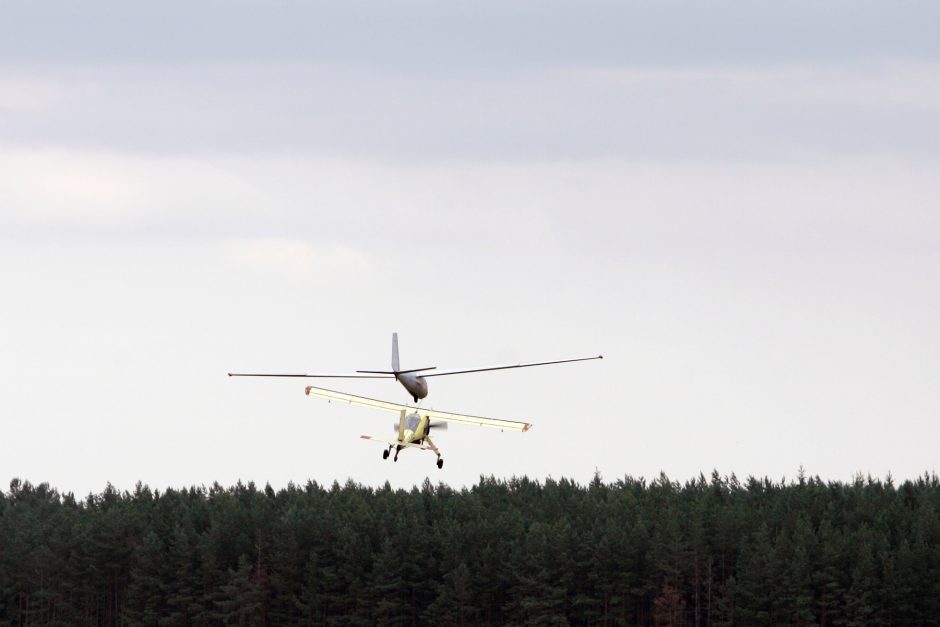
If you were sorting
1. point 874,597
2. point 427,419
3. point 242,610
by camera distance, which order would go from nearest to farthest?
point 427,419
point 874,597
point 242,610

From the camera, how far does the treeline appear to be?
13075 centimetres

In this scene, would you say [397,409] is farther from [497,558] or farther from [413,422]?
[497,558]

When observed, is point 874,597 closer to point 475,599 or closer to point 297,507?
point 475,599

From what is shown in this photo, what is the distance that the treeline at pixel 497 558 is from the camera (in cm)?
13075

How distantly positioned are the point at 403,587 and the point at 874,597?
123 feet

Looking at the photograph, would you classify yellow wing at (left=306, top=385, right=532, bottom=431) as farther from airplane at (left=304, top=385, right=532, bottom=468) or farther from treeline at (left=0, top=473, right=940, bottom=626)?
treeline at (left=0, top=473, right=940, bottom=626)

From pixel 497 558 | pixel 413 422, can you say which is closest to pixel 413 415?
pixel 413 422

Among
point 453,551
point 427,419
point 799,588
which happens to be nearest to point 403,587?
point 453,551

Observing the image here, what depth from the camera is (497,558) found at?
142 metres

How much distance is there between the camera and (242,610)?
146 metres

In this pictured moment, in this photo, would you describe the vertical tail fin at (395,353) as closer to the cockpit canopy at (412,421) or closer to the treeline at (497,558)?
the cockpit canopy at (412,421)

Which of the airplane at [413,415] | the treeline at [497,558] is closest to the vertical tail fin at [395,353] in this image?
the airplane at [413,415]

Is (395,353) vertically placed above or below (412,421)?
above

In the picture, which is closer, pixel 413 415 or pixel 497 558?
pixel 413 415
